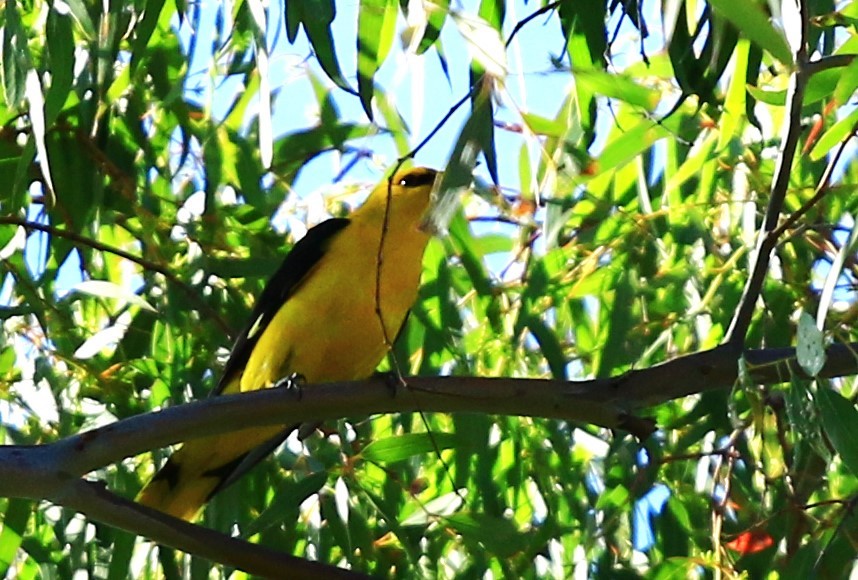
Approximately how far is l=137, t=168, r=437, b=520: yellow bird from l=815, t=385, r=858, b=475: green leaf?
3.59ft

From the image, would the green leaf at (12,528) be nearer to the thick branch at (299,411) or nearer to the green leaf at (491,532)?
the thick branch at (299,411)

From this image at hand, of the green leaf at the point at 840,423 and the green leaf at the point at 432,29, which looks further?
the green leaf at the point at 432,29

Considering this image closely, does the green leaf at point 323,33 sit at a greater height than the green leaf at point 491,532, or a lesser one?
greater

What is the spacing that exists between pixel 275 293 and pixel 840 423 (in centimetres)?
129

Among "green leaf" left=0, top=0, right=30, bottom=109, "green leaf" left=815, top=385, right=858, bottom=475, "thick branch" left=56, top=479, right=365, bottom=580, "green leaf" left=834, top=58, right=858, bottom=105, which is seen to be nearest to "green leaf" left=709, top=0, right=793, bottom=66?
"green leaf" left=834, top=58, right=858, bottom=105

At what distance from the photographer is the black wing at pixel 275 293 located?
2721mm

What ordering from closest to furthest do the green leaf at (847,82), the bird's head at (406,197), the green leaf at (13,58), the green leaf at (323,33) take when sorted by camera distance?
the green leaf at (847,82) < the green leaf at (323,33) < the green leaf at (13,58) < the bird's head at (406,197)

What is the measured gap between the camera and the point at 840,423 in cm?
177

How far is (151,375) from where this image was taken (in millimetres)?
2621

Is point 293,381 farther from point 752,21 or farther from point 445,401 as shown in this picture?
point 752,21

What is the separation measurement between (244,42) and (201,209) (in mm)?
384

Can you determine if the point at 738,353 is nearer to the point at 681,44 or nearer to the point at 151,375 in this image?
the point at 681,44

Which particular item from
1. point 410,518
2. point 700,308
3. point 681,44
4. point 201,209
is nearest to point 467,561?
point 410,518

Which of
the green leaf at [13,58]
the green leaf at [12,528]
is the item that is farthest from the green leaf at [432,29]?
the green leaf at [12,528]
